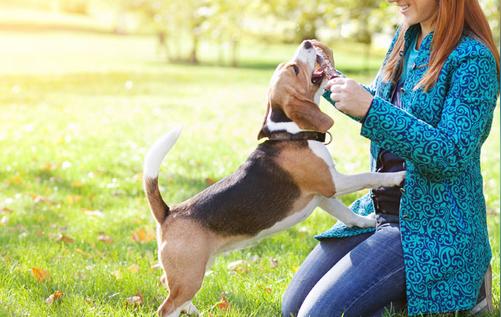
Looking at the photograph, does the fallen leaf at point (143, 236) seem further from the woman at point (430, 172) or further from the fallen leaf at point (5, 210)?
the woman at point (430, 172)

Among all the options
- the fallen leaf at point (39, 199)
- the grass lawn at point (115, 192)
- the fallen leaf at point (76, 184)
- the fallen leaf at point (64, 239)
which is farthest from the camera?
the fallen leaf at point (76, 184)

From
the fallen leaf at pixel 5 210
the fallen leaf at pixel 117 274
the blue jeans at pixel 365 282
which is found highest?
the blue jeans at pixel 365 282

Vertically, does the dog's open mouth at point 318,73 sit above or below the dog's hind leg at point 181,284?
above

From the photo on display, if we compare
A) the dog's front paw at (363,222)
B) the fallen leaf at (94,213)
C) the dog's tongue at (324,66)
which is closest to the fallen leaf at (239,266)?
the dog's front paw at (363,222)

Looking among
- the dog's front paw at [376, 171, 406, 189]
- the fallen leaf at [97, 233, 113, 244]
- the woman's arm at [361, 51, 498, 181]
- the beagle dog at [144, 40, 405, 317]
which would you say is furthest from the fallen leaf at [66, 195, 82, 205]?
the woman's arm at [361, 51, 498, 181]

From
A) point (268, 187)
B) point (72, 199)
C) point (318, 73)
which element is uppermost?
point (318, 73)

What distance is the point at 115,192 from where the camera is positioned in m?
6.92

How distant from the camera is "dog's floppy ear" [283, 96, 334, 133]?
3832 mm

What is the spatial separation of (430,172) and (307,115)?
2.25ft

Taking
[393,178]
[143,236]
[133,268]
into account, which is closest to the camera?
[393,178]

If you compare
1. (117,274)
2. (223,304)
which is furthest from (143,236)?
(223,304)

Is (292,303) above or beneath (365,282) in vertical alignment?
beneath

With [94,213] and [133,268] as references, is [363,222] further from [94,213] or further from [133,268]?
[94,213]

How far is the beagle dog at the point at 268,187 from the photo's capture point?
3.76 metres
